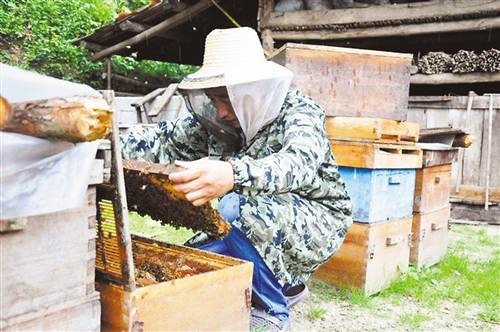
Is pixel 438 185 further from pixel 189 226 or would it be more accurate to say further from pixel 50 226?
pixel 50 226

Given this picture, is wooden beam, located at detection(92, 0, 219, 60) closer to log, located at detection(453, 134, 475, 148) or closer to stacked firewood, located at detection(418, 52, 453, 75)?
stacked firewood, located at detection(418, 52, 453, 75)

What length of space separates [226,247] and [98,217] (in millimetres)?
855

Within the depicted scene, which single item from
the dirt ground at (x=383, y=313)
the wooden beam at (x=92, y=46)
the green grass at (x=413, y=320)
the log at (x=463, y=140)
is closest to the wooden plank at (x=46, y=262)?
the dirt ground at (x=383, y=313)

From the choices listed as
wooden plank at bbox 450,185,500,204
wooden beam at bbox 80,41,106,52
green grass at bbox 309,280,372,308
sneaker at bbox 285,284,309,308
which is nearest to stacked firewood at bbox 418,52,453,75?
wooden plank at bbox 450,185,500,204

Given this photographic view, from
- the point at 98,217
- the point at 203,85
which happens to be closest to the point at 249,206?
the point at 203,85

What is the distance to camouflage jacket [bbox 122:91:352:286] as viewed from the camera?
2035mm

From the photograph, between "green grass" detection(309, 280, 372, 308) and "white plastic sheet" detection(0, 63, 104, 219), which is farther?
"green grass" detection(309, 280, 372, 308)

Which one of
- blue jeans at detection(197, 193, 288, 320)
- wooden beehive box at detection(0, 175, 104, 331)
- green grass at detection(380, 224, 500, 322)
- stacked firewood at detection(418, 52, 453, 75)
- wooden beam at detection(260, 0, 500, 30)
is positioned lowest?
green grass at detection(380, 224, 500, 322)

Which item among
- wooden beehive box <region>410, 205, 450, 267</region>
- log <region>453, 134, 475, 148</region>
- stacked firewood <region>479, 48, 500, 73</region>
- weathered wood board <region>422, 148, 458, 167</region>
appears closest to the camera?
→ weathered wood board <region>422, 148, 458, 167</region>

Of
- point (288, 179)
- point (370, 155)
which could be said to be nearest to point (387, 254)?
point (370, 155)

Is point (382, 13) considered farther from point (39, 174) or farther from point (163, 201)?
point (39, 174)

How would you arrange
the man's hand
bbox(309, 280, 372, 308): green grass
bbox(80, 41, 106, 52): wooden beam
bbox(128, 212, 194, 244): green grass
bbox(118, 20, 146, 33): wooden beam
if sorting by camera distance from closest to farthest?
1. the man's hand
2. bbox(309, 280, 372, 308): green grass
3. bbox(128, 212, 194, 244): green grass
4. bbox(118, 20, 146, 33): wooden beam
5. bbox(80, 41, 106, 52): wooden beam

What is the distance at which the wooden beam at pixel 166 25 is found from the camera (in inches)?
286

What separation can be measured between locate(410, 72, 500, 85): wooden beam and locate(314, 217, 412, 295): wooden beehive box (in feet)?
10.6
